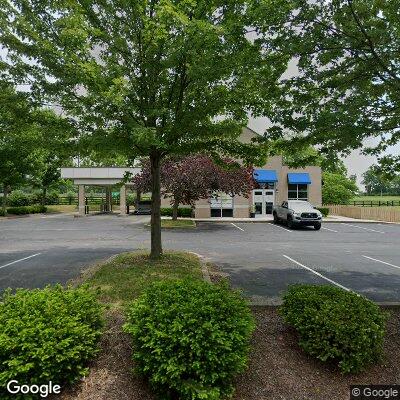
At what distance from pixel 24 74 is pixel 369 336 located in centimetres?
801

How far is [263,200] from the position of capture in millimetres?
33500

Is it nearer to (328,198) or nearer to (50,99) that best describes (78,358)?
(50,99)

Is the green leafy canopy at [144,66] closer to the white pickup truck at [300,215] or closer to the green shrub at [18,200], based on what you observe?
the white pickup truck at [300,215]

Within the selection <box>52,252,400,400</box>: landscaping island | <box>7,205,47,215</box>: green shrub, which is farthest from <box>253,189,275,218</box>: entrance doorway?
<box>52,252,400,400</box>: landscaping island

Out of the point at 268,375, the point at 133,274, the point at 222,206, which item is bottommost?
the point at 268,375

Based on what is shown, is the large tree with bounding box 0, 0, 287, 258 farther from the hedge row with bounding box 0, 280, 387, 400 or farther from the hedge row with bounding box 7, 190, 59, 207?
the hedge row with bounding box 7, 190, 59, 207

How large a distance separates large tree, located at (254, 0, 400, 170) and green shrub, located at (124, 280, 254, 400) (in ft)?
12.6

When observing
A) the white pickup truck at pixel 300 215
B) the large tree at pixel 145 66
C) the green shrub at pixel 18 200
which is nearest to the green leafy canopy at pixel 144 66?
the large tree at pixel 145 66

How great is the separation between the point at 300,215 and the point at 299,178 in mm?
11605

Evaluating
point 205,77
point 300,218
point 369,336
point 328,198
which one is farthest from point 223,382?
point 328,198

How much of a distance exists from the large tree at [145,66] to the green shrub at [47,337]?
316 cm

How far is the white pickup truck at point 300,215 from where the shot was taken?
2259 cm

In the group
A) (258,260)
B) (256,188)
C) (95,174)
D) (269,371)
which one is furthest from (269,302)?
(95,174)

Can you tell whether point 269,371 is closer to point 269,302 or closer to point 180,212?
point 269,302
